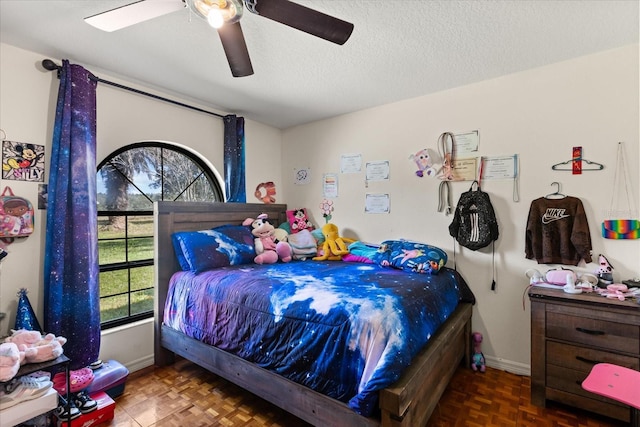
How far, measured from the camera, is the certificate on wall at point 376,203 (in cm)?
294

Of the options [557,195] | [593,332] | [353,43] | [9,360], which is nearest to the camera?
[9,360]

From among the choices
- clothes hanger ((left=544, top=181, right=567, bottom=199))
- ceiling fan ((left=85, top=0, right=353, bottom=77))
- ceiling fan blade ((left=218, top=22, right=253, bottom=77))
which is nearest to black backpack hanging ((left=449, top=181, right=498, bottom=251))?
clothes hanger ((left=544, top=181, right=567, bottom=199))

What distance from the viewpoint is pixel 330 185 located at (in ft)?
11.0

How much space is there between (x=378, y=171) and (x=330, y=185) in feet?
1.94

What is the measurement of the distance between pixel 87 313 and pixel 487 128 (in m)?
3.22

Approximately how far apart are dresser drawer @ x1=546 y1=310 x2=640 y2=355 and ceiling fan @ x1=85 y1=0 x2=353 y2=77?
80.4 inches

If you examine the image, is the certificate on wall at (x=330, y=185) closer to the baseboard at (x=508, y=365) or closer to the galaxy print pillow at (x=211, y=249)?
the galaxy print pillow at (x=211, y=249)

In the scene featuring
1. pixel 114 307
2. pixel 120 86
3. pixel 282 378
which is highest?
pixel 120 86

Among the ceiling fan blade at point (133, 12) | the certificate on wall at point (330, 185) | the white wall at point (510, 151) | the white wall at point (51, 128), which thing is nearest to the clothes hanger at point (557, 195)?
the white wall at point (510, 151)

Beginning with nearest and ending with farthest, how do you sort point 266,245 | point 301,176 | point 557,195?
point 557,195 < point 266,245 < point 301,176

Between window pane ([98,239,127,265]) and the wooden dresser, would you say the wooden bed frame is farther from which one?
the wooden dresser

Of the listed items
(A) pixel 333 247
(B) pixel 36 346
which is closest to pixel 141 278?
(B) pixel 36 346

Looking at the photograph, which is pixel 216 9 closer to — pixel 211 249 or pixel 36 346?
pixel 211 249

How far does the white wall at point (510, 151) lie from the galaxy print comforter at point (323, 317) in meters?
0.42
